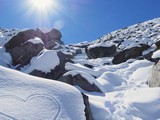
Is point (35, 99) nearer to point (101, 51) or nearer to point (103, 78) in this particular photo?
point (103, 78)

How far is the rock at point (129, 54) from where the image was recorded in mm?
24908

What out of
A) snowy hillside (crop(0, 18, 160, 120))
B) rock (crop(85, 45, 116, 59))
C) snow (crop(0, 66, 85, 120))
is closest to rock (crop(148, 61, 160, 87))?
snowy hillside (crop(0, 18, 160, 120))

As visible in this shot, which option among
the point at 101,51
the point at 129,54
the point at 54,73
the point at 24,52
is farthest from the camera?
the point at 101,51

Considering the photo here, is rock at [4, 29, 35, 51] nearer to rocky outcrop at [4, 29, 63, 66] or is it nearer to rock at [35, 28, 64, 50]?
rocky outcrop at [4, 29, 63, 66]

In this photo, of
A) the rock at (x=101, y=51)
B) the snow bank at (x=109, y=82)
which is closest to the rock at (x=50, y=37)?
the rock at (x=101, y=51)

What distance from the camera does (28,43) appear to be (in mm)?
23219

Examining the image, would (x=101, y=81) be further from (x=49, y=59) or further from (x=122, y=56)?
(x=122, y=56)

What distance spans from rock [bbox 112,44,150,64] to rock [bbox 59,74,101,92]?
12309mm

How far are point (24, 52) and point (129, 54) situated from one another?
1001 cm

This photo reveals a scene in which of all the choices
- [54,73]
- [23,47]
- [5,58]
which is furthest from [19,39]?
[54,73]

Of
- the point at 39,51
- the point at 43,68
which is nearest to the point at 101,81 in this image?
the point at 43,68

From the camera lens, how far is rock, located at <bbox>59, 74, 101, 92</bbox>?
1244 cm

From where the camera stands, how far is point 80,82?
12805 millimetres

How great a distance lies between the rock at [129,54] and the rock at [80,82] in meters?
12.3
